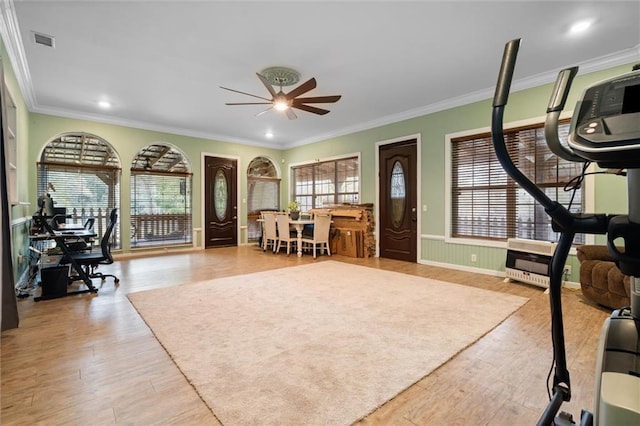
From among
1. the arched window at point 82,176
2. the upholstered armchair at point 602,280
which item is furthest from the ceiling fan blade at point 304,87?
the arched window at point 82,176

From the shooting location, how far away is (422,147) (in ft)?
17.5

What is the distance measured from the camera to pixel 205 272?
→ 15.1 ft

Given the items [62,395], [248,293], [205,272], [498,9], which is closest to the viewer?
[62,395]

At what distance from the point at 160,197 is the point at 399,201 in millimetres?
5255

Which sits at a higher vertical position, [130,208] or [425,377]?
[130,208]

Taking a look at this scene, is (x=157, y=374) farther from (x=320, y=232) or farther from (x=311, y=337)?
(x=320, y=232)

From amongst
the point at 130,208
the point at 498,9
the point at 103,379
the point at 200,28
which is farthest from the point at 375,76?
the point at 130,208

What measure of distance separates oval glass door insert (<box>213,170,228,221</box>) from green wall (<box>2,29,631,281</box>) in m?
0.44

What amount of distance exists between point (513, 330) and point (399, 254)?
126 inches

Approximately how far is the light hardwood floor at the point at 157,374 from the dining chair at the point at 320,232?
3.45 metres

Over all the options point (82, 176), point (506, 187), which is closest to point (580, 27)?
point (506, 187)

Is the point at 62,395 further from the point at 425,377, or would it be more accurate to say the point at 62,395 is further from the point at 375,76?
the point at 375,76

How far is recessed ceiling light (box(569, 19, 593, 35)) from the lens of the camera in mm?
2852

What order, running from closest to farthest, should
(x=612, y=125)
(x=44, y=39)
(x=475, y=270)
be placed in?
(x=612, y=125) < (x=44, y=39) < (x=475, y=270)
